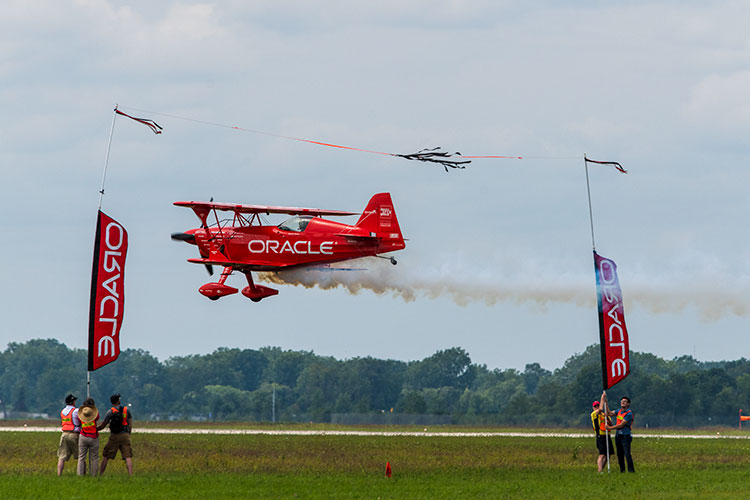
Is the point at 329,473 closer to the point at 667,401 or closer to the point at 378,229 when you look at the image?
the point at 378,229

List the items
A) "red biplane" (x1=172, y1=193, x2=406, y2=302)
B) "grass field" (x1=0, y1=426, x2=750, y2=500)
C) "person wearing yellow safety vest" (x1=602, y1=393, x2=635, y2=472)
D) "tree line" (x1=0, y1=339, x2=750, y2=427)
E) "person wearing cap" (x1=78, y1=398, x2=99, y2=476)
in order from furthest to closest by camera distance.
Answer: "tree line" (x1=0, y1=339, x2=750, y2=427) < "red biplane" (x1=172, y1=193, x2=406, y2=302) < "person wearing yellow safety vest" (x1=602, y1=393, x2=635, y2=472) < "person wearing cap" (x1=78, y1=398, x2=99, y2=476) < "grass field" (x1=0, y1=426, x2=750, y2=500)

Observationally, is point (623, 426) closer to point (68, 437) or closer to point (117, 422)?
point (117, 422)

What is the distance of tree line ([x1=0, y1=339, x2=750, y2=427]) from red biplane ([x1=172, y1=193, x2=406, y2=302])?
59.4m

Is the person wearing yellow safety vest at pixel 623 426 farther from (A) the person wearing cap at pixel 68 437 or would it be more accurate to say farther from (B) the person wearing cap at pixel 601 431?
(A) the person wearing cap at pixel 68 437

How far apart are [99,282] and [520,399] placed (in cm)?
8702

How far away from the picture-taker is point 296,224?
41.7 meters

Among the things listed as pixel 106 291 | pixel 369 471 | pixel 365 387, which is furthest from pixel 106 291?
pixel 365 387

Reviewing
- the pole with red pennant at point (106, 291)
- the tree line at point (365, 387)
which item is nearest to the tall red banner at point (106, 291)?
the pole with red pennant at point (106, 291)

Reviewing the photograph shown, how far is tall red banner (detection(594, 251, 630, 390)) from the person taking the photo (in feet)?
106

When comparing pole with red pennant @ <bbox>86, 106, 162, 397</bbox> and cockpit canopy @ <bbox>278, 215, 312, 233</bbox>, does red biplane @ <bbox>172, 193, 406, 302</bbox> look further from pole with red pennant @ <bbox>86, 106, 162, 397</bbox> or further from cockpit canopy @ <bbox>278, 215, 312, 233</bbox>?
pole with red pennant @ <bbox>86, 106, 162, 397</bbox>

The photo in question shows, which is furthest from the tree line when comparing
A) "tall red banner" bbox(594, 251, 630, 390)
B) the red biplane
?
"tall red banner" bbox(594, 251, 630, 390)

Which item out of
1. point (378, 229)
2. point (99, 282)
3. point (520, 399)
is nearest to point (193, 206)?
point (378, 229)

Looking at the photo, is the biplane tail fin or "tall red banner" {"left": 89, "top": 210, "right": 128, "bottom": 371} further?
the biplane tail fin

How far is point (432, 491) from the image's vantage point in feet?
88.4
